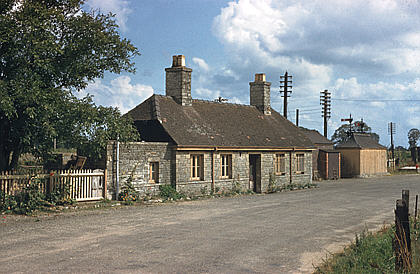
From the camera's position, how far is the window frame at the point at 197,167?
73.5 ft

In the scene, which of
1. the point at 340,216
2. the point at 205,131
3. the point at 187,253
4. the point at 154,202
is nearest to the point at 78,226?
the point at 187,253

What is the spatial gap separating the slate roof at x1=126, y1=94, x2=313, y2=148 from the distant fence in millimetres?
4582

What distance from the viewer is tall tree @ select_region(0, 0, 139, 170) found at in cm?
1518

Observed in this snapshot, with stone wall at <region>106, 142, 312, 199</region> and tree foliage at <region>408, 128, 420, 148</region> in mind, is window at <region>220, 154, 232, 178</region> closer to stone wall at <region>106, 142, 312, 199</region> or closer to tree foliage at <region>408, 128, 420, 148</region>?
stone wall at <region>106, 142, 312, 199</region>

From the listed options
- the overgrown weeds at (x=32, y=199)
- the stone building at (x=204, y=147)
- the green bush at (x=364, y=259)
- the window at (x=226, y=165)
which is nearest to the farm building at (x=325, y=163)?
the stone building at (x=204, y=147)

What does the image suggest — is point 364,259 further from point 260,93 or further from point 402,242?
point 260,93

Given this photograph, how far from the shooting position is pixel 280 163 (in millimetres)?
27859

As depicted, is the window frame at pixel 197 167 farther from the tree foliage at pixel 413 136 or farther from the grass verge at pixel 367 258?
the tree foliage at pixel 413 136

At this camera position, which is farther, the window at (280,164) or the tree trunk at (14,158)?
the window at (280,164)

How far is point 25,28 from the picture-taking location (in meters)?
15.3

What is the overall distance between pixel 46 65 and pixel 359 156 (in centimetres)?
3161

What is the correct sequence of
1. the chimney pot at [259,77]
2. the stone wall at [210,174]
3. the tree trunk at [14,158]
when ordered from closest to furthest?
the tree trunk at [14,158], the stone wall at [210,174], the chimney pot at [259,77]

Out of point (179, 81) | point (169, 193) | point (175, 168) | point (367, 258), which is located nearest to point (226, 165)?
point (175, 168)

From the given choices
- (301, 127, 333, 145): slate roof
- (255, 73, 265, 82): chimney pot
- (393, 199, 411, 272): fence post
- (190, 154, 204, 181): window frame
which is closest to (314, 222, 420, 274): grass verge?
(393, 199, 411, 272): fence post
